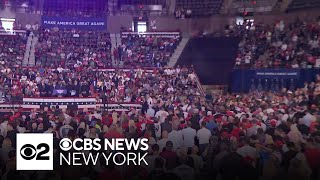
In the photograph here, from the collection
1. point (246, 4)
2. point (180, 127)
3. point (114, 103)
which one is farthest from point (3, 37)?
point (180, 127)

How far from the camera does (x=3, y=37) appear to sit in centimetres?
2872

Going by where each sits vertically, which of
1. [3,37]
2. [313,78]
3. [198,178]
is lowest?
[198,178]

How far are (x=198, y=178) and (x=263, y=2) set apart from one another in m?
25.0

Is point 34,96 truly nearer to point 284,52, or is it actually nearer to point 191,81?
point 191,81

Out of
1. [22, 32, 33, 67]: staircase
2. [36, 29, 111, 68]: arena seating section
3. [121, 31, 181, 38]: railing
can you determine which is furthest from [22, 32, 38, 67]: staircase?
[121, 31, 181, 38]: railing

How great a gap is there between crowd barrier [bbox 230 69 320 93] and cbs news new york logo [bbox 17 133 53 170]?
49.2 ft

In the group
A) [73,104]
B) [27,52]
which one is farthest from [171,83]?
[27,52]

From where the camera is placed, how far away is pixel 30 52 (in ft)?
92.9

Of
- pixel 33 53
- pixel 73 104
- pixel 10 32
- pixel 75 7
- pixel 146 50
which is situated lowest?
pixel 73 104

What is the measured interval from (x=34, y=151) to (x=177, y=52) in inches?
801

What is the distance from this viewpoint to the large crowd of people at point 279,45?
2197 cm

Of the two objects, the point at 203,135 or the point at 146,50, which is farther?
the point at 146,50

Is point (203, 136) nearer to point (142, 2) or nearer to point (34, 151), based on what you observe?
point (34, 151)

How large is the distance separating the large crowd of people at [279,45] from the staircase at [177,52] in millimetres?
2661
